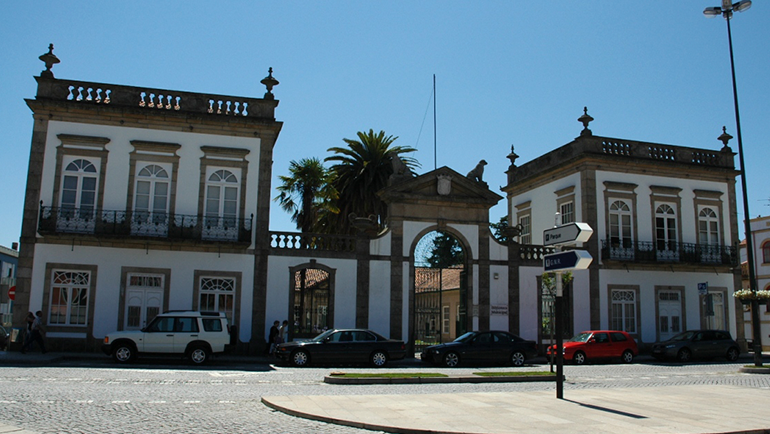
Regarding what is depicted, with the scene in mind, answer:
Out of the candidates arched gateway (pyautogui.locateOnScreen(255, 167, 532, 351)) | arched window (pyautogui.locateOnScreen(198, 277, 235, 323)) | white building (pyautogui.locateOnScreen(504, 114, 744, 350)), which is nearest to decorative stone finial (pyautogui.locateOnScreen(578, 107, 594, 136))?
white building (pyautogui.locateOnScreen(504, 114, 744, 350))

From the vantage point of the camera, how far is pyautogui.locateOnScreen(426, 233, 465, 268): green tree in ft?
Answer: 92.3

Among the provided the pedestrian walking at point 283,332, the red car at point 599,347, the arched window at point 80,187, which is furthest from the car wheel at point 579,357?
the arched window at point 80,187

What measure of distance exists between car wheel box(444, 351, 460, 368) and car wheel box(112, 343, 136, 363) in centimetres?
1001

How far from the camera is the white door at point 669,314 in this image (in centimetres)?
3045

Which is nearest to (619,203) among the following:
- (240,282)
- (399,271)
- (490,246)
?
(490,246)

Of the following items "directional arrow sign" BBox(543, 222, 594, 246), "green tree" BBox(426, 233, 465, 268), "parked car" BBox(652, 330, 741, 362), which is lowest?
"parked car" BBox(652, 330, 741, 362)

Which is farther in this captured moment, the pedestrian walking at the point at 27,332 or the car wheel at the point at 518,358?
the car wheel at the point at 518,358

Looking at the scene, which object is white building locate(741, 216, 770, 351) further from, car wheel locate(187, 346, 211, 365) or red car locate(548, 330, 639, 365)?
car wheel locate(187, 346, 211, 365)

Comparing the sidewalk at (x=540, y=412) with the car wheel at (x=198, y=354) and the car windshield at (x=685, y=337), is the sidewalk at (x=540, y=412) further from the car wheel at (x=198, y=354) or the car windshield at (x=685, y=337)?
the car windshield at (x=685, y=337)

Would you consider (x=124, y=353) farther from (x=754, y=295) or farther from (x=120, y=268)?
(x=754, y=295)

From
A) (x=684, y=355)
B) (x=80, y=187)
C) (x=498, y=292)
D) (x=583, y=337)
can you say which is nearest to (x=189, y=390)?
(x=80, y=187)

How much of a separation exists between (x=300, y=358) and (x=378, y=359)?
260cm

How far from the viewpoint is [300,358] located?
21.0 m

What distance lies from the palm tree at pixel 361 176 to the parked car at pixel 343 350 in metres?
12.1
